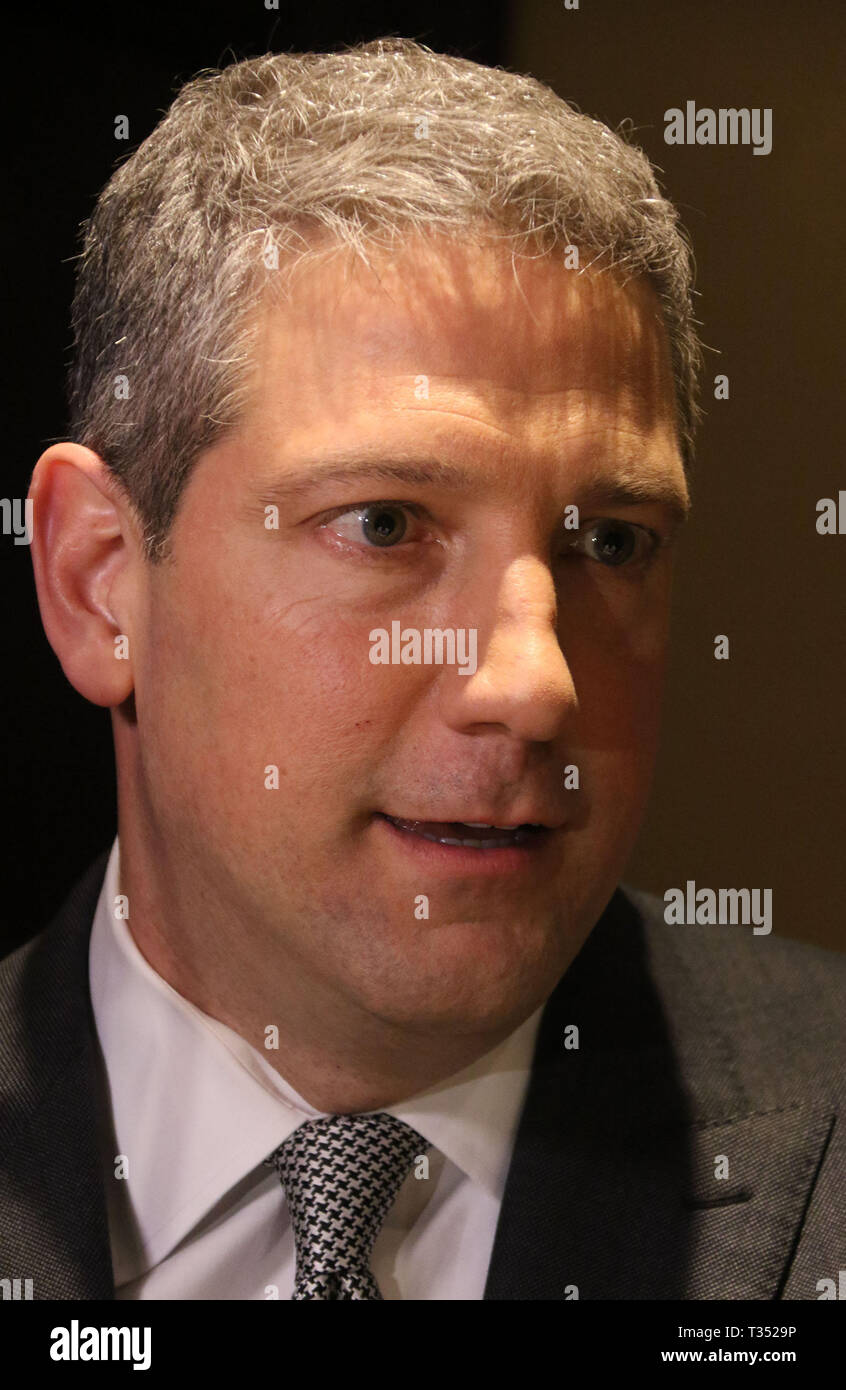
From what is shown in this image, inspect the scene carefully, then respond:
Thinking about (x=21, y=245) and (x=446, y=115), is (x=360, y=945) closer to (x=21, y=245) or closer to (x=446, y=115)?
(x=446, y=115)

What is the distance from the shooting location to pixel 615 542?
4.76 feet

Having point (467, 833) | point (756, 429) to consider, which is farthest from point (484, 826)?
point (756, 429)

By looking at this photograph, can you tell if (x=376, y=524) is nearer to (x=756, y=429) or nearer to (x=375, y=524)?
(x=375, y=524)

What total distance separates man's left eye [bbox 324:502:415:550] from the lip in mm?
254

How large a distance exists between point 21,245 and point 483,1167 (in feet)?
3.78

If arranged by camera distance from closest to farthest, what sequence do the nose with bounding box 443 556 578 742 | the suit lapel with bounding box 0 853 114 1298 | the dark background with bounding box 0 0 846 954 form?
the nose with bounding box 443 556 578 742
the suit lapel with bounding box 0 853 114 1298
the dark background with bounding box 0 0 846 954

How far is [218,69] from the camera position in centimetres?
163

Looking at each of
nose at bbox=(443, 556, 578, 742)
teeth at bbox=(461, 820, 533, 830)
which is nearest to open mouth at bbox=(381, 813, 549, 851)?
teeth at bbox=(461, 820, 533, 830)

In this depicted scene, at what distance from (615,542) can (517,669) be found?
236 millimetres

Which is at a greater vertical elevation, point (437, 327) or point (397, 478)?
point (437, 327)

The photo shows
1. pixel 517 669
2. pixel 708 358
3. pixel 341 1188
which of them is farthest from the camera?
pixel 708 358

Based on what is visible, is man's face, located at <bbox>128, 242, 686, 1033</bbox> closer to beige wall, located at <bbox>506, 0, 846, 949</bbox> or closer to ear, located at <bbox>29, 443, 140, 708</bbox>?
ear, located at <bbox>29, 443, 140, 708</bbox>

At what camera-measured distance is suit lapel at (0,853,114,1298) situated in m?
1.40

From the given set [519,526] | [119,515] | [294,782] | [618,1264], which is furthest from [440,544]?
[618,1264]
